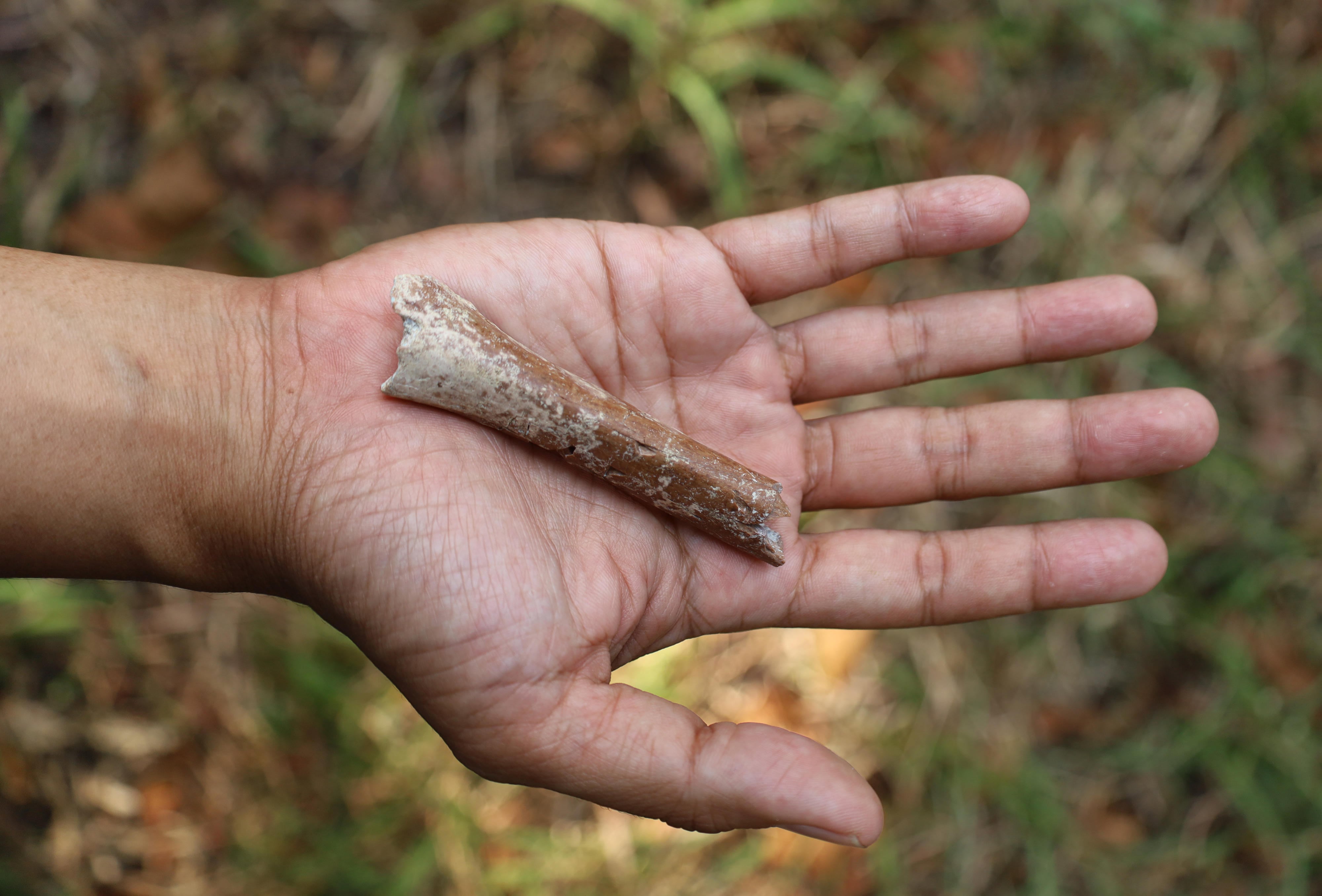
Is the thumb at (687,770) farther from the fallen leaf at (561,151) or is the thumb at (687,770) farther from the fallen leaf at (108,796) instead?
the fallen leaf at (561,151)

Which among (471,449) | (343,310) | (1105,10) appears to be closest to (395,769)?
(471,449)

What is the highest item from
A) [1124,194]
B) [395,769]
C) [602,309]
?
[1124,194]

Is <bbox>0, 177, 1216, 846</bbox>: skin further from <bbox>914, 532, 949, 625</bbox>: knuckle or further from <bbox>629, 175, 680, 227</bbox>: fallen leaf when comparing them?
<bbox>629, 175, 680, 227</bbox>: fallen leaf

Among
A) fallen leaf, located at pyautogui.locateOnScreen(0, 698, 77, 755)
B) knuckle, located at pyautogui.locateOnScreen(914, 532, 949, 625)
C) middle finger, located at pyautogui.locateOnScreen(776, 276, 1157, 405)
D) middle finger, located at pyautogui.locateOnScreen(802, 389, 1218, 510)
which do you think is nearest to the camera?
knuckle, located at pyautogui.locateOnScreen(914, 532, 949, 625)

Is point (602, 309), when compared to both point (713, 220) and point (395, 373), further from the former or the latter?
point (713, 220)

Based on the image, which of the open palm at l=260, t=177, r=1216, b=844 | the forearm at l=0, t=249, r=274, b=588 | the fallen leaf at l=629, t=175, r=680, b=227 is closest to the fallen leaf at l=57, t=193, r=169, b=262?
the forearm at l=0, t=249, r=274, b=588

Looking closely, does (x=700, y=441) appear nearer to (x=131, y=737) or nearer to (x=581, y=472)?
(x=581, y=472)

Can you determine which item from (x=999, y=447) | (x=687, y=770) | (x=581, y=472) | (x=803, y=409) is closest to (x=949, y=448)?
(x=999, y=447)
